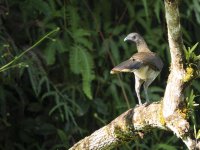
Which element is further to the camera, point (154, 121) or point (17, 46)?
point (17, 46)

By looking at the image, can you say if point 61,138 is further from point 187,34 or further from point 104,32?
point 187,34

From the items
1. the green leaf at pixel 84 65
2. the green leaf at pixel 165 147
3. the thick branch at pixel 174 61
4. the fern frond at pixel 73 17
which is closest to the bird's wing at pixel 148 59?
the thick branch at pixel 174 61

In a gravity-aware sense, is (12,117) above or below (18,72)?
below

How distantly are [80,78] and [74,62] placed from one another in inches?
12.3

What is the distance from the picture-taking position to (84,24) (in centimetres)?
450

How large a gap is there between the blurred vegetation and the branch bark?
131 centimetres

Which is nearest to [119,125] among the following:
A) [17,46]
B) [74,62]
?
[74,62]

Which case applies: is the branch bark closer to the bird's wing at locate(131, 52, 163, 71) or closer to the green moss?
the green moss

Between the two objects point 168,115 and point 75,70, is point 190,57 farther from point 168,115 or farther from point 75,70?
point 75,70

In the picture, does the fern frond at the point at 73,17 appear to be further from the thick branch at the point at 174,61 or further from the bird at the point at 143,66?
the thick branch at the point at 174,61

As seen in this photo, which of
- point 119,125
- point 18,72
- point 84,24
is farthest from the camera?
point 84,24

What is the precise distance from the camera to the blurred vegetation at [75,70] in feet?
14.1

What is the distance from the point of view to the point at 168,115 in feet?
8.29

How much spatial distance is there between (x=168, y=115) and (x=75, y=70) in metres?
1.77
